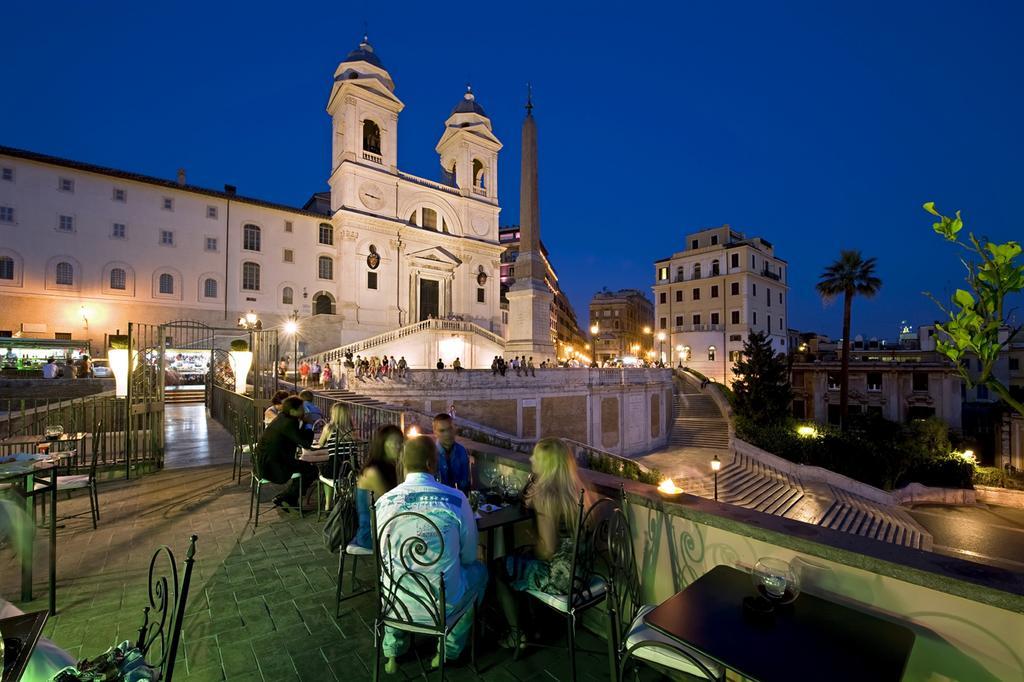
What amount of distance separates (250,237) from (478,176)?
2111 cm

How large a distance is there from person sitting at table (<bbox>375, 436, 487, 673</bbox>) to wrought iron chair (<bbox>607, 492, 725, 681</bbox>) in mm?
898

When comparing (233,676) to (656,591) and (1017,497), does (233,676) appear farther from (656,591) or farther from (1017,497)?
(1017,497)

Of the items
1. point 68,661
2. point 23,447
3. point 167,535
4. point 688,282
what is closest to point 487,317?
point 688,282

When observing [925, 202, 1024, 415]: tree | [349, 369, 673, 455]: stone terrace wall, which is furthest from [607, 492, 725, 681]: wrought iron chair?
[349, 369, 673, 455]: stone terrace wall

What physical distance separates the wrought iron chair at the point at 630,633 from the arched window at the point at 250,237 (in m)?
37.3

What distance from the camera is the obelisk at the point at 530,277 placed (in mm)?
22688

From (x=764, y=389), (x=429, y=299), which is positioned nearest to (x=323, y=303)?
(x=429, y=299)

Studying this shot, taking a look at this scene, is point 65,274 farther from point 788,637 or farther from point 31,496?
point 788,637

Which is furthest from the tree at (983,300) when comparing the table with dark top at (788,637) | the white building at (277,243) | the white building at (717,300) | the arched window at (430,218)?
the white building at (717,300)

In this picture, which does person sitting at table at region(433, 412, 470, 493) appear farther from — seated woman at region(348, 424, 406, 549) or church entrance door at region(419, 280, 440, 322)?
church entrance door at region(419, 280, 440, 322)

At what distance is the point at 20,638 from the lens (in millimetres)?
1662

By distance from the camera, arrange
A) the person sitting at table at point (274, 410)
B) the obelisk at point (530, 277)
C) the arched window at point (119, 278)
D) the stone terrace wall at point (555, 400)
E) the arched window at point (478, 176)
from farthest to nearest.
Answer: the arched window at point (478, 176) < the arched window at point (119, 278) < the obelisk at point (530, 277) < the stone terrace wall at point (555, 400) < the person sitting at table at point (274, 410)

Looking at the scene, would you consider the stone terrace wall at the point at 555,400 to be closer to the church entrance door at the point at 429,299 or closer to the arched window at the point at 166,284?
the church entrance door at the point at 429,299

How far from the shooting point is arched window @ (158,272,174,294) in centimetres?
3031
